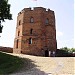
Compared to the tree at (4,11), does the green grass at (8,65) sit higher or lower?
lower

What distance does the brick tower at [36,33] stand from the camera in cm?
4059

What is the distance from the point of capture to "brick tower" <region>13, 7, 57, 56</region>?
40594mm

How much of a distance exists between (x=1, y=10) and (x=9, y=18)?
7.19 feet

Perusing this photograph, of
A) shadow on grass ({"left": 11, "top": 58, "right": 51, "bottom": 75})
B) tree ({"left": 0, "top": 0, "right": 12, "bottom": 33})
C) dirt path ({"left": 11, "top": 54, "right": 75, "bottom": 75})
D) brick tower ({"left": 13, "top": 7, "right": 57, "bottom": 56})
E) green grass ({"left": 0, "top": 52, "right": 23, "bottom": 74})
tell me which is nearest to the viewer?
→ dirt path ({"left": 11, "top": 54, "right": 75, "bottom": 75})

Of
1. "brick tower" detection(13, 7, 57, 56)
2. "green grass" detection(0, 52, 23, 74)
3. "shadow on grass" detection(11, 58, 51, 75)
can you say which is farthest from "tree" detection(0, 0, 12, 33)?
"brick tower" detection(13, 7, 57, 56)

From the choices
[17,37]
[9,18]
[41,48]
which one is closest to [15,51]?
[17,37]

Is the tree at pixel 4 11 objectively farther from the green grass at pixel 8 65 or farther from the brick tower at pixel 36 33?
the brick tower at pixel 36 33

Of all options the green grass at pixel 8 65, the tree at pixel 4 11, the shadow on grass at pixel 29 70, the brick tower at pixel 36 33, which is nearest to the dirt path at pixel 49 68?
the shadow on grass at pixel 29 70

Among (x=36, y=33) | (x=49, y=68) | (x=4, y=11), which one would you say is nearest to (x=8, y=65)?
(x=49, y=68)

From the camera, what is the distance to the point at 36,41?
40844 millimetres

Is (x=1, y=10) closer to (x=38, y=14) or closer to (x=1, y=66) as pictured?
(x=1, y=66)

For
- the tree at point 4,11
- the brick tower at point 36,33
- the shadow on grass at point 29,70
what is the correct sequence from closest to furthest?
the shadow on grass at point 29,70 < the tree at point 4,11 < the brick tower at point 36,33

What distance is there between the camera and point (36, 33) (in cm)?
4119

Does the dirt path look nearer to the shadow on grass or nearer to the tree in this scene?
the shadow on grass
